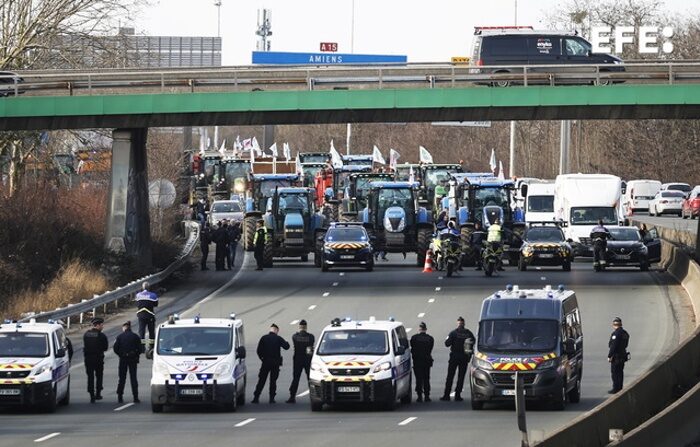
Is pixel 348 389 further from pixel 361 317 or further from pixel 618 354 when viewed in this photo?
pixel 361 317

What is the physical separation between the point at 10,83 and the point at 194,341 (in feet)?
76.7

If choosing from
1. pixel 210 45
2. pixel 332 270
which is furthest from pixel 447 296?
pixel 210 45

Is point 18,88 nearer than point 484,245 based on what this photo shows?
Yes

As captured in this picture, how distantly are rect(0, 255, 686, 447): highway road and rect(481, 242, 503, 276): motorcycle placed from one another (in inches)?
15.2

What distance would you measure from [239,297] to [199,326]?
65.3ft

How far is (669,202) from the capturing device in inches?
3497

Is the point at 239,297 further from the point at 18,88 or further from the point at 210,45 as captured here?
the point at 210,45

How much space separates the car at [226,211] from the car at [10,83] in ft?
79.0

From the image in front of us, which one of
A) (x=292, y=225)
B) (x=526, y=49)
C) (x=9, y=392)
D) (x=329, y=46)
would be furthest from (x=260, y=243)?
(x=329, y=46)

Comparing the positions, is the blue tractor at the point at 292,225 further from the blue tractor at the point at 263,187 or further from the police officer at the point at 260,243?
the blue tractor at the point at 263,187

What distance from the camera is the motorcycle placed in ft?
167

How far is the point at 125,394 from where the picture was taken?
1186 inches

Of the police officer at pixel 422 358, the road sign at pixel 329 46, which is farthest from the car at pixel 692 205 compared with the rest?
the police officer at pixel 422 358

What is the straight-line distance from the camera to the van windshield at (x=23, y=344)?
26.8m
